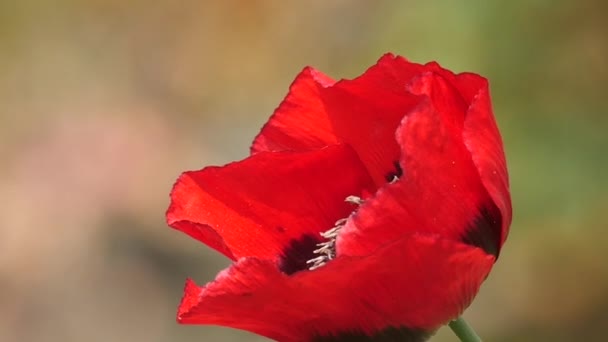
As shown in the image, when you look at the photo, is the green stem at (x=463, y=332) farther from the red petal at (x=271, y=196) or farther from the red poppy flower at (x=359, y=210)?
the red petal at (x=271, y=196)

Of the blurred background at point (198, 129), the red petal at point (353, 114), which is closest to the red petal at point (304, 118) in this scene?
the red petal at point (353, 114)

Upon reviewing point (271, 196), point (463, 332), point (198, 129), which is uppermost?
point (198, 129)

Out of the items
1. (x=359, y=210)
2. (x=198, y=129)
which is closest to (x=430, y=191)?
(x=359, y=210)

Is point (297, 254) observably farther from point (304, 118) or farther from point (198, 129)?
point (198, 129)

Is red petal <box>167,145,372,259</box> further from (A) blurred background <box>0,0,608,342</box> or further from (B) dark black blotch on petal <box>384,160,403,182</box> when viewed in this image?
(A) blurred background <box>0,0,608,342</box>

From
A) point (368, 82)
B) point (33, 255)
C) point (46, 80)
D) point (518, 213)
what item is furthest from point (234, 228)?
point (46, 80)

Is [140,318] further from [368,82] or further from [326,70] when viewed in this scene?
[368,82]
